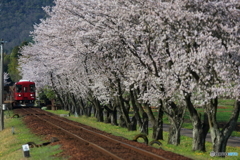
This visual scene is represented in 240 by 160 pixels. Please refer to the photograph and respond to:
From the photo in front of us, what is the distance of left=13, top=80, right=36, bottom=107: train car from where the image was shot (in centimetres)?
5672

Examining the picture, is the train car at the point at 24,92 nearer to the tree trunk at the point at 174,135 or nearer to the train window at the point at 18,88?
the train window at the point at 18,88

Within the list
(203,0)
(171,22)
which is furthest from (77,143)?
(203,0)

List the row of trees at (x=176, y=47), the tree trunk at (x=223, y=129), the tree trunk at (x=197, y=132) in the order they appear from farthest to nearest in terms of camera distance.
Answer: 1. the tree trunk at (x=197, y=132)
2. the tree trunk at (x=223, y=129)
3. the row of trees at (x=176, y=47)

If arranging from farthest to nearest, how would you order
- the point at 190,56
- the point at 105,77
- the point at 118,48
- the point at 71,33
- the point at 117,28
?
the point at 105,77 < the point at 71,33 < the point at 118,48 < the point at 117,28 < the point at 190,56

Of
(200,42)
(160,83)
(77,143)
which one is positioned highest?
(200,42)

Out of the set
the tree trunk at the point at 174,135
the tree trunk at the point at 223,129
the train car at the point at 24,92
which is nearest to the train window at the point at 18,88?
the train car at the point at 24,92

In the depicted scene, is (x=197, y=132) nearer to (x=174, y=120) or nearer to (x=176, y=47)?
(x=174, y=120)

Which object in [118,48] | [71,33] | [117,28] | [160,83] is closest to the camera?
[160,83]

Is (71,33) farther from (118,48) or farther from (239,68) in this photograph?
(239,68)

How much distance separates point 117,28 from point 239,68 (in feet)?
24.3

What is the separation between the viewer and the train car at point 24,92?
56.7 m

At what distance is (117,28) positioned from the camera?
20.8m

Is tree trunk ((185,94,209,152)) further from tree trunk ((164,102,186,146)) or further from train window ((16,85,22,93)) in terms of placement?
train window ((16,85,22,93))

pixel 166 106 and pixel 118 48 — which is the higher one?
pixel 118 48
